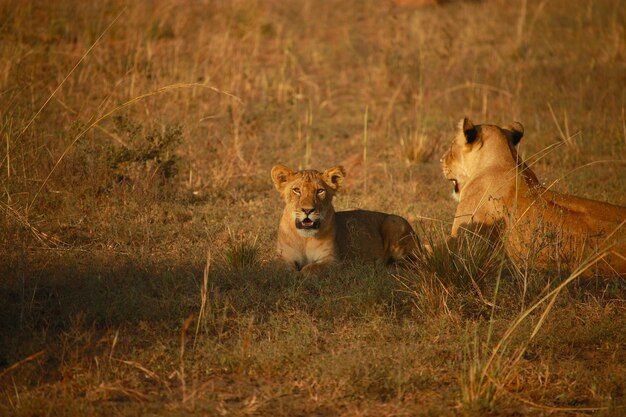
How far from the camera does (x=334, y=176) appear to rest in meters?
7.15

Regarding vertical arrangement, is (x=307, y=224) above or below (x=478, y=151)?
below

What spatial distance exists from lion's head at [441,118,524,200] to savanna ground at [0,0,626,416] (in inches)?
21.6

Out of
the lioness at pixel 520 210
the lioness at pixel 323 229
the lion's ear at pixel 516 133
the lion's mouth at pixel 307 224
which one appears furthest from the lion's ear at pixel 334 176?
the lion's ear at pixel 516 133

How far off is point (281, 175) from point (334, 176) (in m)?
0.47

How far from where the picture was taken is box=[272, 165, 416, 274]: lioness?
22.0 ft

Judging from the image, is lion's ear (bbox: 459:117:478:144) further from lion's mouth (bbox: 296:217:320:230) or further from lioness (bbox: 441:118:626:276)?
Answer: lion's mouth (bbox: 296:217:320:230)

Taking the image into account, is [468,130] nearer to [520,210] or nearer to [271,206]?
[520,210]

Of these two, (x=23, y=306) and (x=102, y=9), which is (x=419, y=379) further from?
(x=102, y=9)

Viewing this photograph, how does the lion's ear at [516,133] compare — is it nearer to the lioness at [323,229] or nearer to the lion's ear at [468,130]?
the lion's ear at [468,130]

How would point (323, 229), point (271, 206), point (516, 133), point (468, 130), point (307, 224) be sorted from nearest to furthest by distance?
point (307, 224)
point (323, 229)
point (468, 130)
point (516, 133)
point (271, 206)

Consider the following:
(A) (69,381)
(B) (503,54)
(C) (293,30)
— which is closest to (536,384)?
(A) (69,381)

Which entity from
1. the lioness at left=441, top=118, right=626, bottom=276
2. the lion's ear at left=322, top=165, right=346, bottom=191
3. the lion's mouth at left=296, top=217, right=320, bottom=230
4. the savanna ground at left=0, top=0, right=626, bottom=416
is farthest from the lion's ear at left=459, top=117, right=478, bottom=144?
the lion's mouth at left=296, top=217, right=320, bottom=230

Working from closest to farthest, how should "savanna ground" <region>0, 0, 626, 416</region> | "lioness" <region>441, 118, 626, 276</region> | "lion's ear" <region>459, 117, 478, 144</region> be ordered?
"savanna ground" <region>0, 0, 626, 416</region>
"lioness" <region>441, 118, 626, 276</region>
"lion's ear" <region>459, 117, 478, 144</region>

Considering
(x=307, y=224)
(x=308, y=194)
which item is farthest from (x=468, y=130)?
(x=307, y=224)
